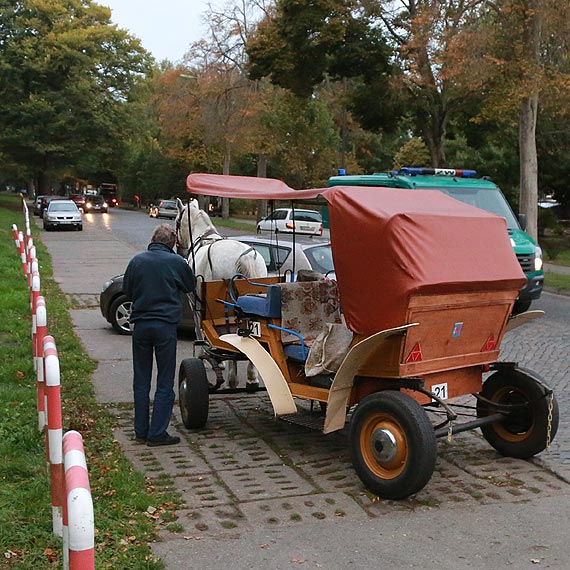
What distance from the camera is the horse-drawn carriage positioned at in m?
5.66

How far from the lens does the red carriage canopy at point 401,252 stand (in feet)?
18.7

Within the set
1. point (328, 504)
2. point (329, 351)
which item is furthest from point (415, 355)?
point (328, 504)

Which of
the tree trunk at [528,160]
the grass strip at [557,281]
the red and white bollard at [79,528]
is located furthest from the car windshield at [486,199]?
the red and white bollard at [79,528]

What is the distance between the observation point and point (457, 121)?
32406 mm

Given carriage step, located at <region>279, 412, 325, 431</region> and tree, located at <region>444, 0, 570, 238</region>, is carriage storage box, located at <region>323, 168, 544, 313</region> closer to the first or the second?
tree, located at <region>444, 0, 570, 238</region>

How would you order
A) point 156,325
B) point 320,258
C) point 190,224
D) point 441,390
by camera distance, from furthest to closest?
point 320,258 → point 190,224 → point 156,325 → point 441,390

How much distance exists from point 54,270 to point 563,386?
16521 millimetres

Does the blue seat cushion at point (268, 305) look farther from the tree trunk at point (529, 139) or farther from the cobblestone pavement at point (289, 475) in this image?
the tree trunk at point (529, 139)

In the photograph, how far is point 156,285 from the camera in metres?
6.88

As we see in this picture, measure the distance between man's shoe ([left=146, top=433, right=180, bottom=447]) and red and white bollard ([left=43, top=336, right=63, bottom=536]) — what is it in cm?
184

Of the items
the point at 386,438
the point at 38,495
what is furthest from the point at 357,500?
the point at 38,495

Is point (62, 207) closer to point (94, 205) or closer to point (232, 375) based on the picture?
point (94, 205)

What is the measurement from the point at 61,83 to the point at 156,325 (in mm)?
56601

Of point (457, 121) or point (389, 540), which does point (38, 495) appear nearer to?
point (389, 540)
